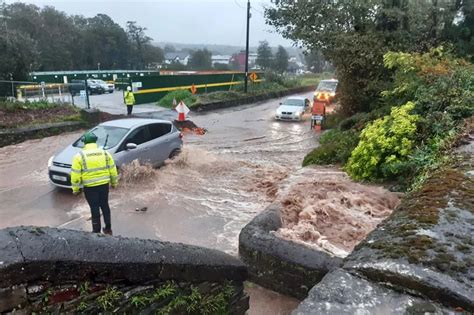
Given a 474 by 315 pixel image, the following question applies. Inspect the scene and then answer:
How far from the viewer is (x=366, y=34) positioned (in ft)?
58.2

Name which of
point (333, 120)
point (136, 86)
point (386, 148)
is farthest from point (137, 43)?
point (386, 148)

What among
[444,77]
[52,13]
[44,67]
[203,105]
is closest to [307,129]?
[203,105]

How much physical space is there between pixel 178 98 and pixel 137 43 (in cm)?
4859

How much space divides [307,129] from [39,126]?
13242mm

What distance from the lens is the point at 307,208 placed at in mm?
8547

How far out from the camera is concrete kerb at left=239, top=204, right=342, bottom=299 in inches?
234

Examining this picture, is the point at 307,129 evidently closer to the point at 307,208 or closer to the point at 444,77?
the point at 444,77

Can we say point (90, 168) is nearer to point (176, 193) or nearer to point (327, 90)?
point (176, 193)

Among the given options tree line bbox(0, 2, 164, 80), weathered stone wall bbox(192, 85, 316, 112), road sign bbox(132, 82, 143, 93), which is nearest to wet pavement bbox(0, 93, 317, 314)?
weathered stone wall bbox(192, 85, 316, 112)

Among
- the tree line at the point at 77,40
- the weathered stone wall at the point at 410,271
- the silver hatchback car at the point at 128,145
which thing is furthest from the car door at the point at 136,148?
the tree line at the point at 77,40

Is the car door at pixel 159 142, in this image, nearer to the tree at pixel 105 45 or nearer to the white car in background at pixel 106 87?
the white car in background at pixel 106 87

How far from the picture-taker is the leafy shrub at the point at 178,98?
28.3m

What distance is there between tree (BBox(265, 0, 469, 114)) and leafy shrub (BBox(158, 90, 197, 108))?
10.3 meters

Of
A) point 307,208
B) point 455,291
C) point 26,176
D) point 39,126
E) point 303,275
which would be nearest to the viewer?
point 455,291
